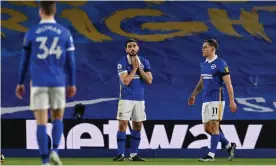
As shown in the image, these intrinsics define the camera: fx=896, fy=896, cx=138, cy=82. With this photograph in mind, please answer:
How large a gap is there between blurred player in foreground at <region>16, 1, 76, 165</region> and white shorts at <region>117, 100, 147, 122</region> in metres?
3.75

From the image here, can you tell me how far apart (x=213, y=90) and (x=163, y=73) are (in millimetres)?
1674

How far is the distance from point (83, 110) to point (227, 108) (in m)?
2.51

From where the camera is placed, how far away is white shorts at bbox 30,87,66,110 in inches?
402

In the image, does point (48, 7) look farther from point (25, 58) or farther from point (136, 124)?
point (136, 124)

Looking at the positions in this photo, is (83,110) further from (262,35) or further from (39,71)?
(39,71)

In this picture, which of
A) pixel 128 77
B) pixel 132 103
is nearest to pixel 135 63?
pixel 128 77

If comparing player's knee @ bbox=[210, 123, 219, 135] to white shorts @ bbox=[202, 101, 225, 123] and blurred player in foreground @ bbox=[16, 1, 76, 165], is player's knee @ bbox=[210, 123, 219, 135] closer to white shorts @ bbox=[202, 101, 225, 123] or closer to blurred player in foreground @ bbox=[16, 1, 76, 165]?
white shorts @ bbox=[202, 101, 225, 123]

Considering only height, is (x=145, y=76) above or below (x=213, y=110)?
above

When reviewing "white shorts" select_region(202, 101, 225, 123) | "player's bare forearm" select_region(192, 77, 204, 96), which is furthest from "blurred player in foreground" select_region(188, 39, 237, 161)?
"player's bare forearm" select_region(192, 77, 204, 96)

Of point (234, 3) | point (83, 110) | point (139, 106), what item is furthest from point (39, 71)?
point (234, 3)

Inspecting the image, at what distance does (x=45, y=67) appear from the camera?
10.3 meters

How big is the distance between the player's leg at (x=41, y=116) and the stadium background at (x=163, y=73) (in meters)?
5.41

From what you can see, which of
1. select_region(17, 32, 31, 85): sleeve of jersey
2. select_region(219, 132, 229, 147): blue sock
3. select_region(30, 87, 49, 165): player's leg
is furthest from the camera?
select_region(219, 132, 229, 147): blue sock

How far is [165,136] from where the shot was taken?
51.5 feet
